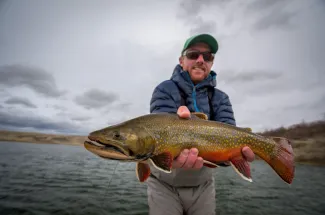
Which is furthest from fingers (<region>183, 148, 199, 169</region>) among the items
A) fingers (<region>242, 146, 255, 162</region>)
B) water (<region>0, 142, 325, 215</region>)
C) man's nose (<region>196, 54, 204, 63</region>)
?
water (<region>0, 142, 325, 215</region>)

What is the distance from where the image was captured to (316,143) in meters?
43.5

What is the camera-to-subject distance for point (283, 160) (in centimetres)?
309

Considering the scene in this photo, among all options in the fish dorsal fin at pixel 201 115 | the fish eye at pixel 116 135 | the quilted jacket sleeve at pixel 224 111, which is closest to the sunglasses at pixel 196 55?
the quilted jacket sleeve at pixel 224 111

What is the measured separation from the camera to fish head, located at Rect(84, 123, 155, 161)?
2324 mm

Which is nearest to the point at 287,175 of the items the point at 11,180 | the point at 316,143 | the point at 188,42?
the point at 188,42

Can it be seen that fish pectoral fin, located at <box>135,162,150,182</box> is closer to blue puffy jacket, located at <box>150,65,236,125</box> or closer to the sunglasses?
blue puffy jacket, located at <box>150,65,236,125</box>

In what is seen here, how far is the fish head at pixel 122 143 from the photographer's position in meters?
2.32

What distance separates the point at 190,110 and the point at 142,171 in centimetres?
151

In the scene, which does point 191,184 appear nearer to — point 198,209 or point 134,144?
point 198,209

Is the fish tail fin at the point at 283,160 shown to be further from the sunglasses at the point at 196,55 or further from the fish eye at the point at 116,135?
the fish eye at the point at 116,135

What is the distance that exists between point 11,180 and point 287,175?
16682 mm

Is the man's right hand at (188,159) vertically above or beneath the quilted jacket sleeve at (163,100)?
beneath

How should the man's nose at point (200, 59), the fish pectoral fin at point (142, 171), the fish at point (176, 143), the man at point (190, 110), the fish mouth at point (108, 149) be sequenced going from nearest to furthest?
1. the fish mouth at point (108, 149)
2. the fish at point (176, 143)
3. the fish pectoral fin at point (142, 171)
4. the man at point (190, 110)
5. the man's nose at point (200, 59)

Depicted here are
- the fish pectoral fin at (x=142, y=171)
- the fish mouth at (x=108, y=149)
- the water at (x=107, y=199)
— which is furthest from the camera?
the water at (x=107, y=199)
